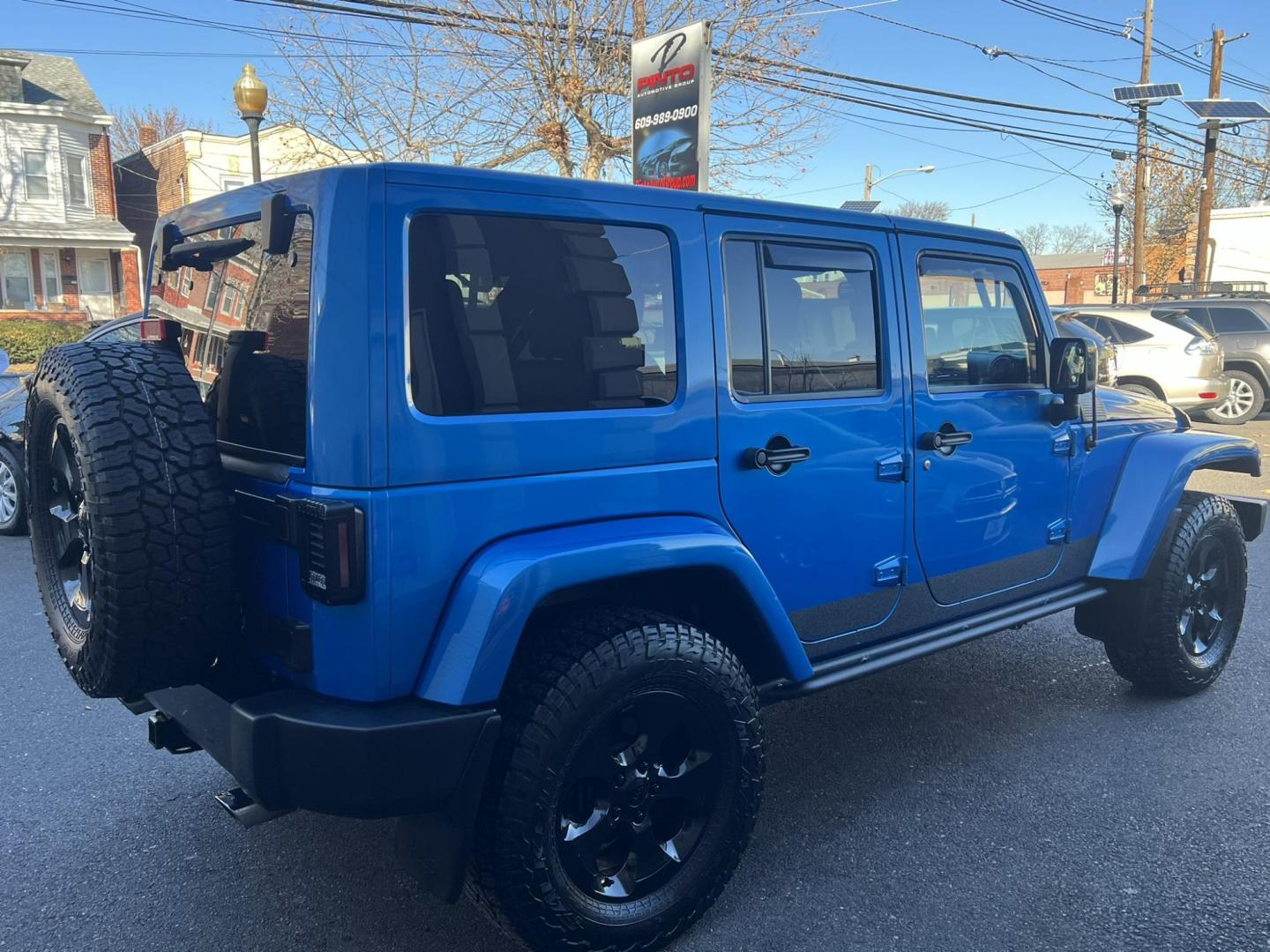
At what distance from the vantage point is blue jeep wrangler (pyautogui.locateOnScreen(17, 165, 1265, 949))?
219 cm

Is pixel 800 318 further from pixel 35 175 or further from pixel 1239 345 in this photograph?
pixel 35 175

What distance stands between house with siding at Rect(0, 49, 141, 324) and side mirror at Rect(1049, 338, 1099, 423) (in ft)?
93.0

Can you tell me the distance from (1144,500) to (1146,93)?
2457cm

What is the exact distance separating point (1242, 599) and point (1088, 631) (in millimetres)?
842

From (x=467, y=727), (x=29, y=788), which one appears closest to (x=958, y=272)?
(x=467, y=727)

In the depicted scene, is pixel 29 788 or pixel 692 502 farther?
pixel 29 788

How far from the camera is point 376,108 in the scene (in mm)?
13297

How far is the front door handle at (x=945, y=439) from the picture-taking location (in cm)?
325

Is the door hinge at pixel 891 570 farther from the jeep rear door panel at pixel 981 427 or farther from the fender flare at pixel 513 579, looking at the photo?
the fender flare at pixel 513 579

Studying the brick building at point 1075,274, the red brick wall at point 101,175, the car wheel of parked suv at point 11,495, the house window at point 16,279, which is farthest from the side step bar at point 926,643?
the brick building at point 1075,274

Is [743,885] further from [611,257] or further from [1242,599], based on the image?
[1242,599]

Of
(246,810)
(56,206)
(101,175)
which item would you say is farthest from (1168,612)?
(101,175)

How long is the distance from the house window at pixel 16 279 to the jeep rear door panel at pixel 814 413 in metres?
30.8

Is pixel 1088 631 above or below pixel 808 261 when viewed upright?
below
